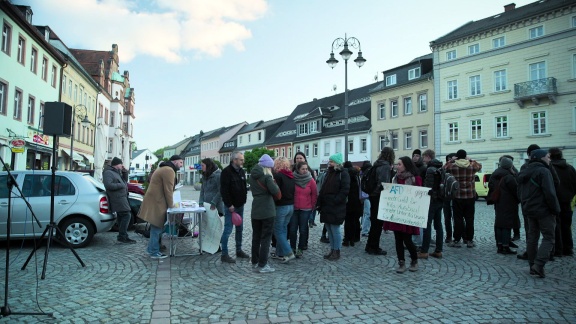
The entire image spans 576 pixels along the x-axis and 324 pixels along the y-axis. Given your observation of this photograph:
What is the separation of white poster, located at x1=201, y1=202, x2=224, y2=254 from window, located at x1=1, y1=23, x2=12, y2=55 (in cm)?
1888

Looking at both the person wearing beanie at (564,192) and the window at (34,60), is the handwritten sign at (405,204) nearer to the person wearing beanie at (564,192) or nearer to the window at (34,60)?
the person wearing beanie at (564,192)

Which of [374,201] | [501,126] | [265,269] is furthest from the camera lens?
[501,126]

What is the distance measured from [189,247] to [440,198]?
5132 mm

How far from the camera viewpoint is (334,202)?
722 cm

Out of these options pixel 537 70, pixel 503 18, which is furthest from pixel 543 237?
pixel 503 18

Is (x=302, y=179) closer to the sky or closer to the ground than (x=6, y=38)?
closer to the ground

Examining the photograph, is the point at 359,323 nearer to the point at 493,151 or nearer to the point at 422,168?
the point at 422,168

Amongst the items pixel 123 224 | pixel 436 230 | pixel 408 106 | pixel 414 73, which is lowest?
pixel 123 224

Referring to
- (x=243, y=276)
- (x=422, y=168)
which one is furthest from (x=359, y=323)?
(x=422, y=168)

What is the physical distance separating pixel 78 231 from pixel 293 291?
17.3ft

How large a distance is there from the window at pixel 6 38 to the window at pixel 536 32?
108 feet

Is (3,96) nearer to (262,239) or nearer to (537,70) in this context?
(262,239)

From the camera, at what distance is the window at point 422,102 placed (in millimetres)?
37750

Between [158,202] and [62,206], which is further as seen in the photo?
[62,206]
